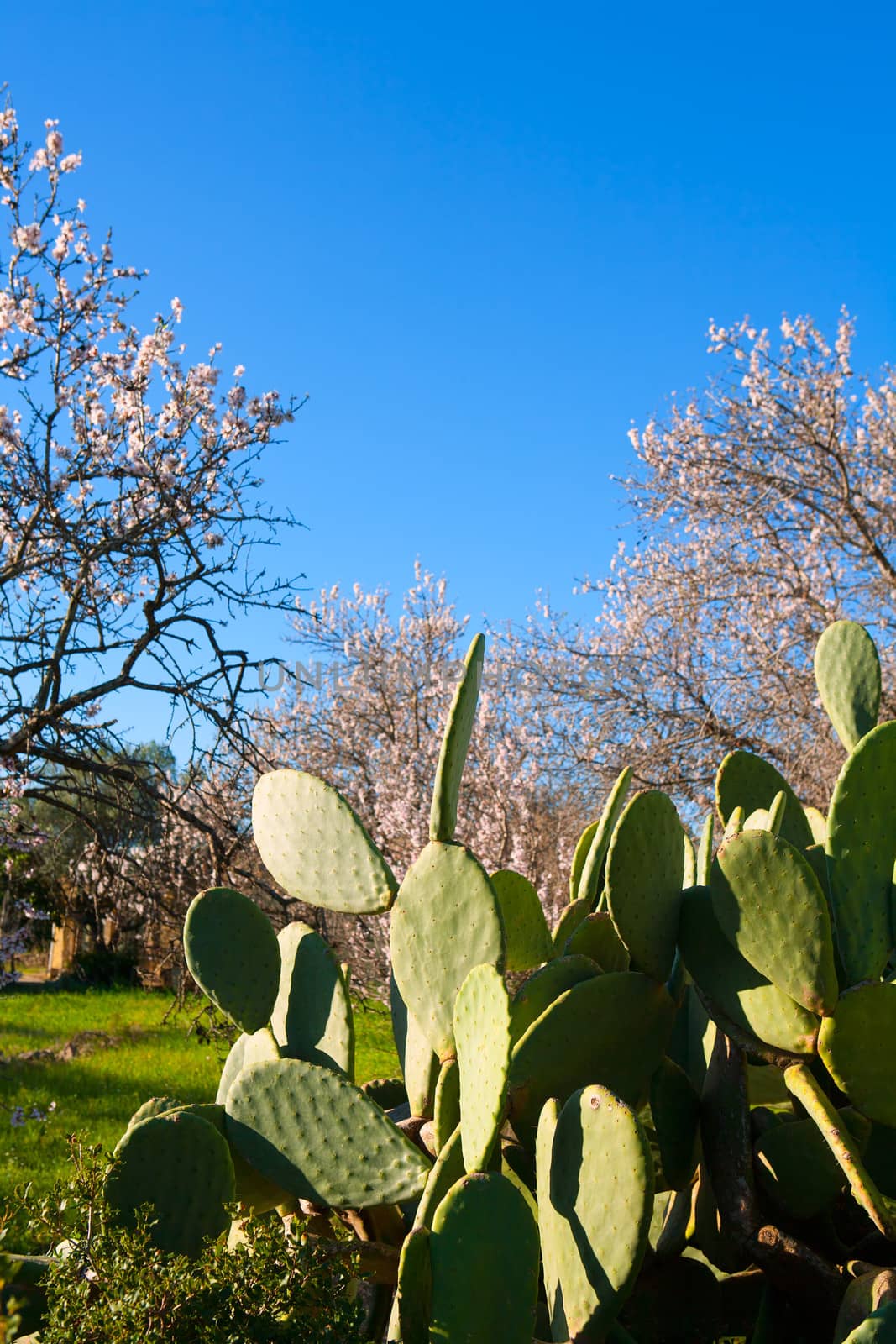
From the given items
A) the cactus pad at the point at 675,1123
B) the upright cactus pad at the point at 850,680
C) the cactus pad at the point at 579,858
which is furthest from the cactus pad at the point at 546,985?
the upright cactus pad at the point at 850,680

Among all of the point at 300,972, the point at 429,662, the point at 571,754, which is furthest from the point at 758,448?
the point at 300,972

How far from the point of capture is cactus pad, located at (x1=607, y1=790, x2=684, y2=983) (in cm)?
159

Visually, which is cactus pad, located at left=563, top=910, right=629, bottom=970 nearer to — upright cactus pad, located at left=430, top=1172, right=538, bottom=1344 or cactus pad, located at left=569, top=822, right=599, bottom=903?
cactus pad, located at left=569, top=822, right=599, bottom=903

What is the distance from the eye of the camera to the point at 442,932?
63.9 inches

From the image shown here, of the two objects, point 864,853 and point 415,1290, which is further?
point 864,853

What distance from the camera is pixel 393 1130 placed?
1540 millimetres

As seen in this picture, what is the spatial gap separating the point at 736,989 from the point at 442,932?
0.44 metres

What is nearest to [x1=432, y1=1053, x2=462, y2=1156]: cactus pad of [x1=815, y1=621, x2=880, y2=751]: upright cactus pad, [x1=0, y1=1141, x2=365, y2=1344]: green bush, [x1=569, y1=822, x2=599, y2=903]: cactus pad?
[x1=0, y1=1141, x2=365, y2=1344]: green bush

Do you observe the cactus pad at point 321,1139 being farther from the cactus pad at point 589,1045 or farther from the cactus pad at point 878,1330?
the cactus pad at point 878,1330

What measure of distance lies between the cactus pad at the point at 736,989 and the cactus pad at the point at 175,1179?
76 centimetres

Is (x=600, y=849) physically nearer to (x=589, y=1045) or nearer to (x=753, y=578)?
(x=589, y=1045)

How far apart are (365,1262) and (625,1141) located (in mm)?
508

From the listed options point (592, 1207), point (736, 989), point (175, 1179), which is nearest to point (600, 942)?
point (736, 989)

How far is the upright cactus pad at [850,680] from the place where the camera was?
221 centimetres
